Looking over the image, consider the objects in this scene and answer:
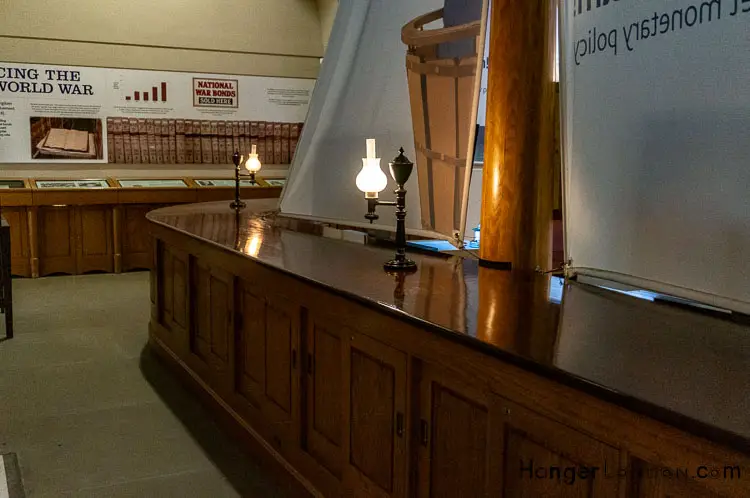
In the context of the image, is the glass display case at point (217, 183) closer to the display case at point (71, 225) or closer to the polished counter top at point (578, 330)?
the display case at point (71, 225)

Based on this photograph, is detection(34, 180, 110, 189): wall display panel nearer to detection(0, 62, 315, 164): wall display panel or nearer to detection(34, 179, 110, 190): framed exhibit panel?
detection(34, 179, 110, 190): framed exhibit panel

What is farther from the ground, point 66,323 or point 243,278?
point 243,278

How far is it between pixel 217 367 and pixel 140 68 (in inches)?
202

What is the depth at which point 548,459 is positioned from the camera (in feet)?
4.73

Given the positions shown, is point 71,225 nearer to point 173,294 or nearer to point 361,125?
point 173,294

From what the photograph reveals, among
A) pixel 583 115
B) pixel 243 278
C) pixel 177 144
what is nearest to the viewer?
pixel 583 115

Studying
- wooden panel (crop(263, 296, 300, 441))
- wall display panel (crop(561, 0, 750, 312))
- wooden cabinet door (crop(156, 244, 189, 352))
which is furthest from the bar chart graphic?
wall display panel (crop(561, 0, 750, 312))

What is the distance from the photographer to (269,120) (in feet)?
27.0

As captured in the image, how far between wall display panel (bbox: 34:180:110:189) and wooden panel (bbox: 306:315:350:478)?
17.6 ft

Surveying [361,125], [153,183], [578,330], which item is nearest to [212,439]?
[361,125]

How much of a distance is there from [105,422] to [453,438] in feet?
7.15

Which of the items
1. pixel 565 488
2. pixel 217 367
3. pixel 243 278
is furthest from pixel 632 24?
pixel 217 367

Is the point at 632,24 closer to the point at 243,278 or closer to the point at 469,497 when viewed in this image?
the point at 469,497

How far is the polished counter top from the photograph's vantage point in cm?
118
